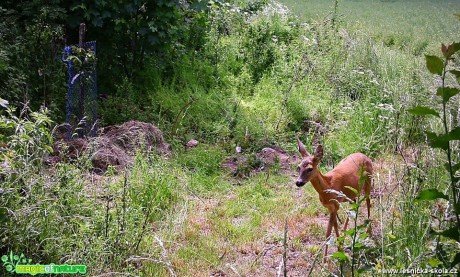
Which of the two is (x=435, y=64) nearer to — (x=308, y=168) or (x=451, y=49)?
(x=451, y=49)

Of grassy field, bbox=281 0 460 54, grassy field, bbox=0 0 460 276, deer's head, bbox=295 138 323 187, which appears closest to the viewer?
grassy field, bbox=0 0 460 276

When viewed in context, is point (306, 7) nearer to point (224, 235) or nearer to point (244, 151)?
point (244, 151)

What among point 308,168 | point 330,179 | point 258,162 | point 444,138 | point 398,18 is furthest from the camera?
point 398,18

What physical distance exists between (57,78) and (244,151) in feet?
8.00

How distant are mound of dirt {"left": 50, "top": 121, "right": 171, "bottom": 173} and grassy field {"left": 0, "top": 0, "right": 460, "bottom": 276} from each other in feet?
0.62

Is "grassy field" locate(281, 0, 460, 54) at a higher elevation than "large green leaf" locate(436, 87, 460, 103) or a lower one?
lower

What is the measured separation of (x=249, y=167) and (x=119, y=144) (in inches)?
57.0

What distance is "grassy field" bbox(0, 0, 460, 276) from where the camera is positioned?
351 cm

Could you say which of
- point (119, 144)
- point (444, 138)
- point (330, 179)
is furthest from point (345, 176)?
point (119, 144)

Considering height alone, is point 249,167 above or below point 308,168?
below

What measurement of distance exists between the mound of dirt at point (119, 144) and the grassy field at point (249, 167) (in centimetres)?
19

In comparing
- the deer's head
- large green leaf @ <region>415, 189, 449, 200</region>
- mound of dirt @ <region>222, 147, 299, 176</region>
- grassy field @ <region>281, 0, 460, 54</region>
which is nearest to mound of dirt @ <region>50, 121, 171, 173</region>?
mound of dirt @ <region>222, 147, 299, 176</region>

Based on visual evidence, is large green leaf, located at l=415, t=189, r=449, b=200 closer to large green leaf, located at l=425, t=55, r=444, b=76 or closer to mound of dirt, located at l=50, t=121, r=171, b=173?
large green leaf, located at l=425, t=55, r=444, b=76

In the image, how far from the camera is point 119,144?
234 inches
